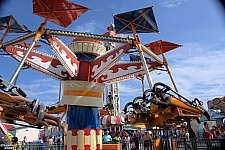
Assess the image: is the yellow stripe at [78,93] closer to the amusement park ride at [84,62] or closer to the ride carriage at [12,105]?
the amusement park ride at [84,62]

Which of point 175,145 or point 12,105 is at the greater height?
point 12,105

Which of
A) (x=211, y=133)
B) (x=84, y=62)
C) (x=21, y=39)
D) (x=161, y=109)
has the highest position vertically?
(x=21, y=39)

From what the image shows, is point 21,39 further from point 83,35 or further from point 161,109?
point 161,109

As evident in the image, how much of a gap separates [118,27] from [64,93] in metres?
4.08

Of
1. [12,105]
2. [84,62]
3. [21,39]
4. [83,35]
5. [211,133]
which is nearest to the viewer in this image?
[12,105]

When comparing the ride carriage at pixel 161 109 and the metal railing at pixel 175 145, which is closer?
the ride carriage at pixel 161 109

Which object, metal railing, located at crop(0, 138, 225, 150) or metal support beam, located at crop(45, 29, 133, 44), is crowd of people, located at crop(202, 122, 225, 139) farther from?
metal support beam, located at crop(45, 29, 133, 44)

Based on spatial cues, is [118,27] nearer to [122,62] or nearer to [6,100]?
[122,62]

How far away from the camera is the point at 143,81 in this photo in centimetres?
1352

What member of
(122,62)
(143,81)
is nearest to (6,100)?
(122,62)

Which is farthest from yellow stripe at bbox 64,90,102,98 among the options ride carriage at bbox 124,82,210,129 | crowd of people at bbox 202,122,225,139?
crowd of people at bbox 202,122,225,139

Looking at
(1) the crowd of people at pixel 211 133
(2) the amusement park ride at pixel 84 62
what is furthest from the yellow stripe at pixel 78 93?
(1) the crowd of people at pixel 211 133

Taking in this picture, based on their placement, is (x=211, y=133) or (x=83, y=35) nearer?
(x=83, y=35)

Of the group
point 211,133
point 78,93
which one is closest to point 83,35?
point 78,93
